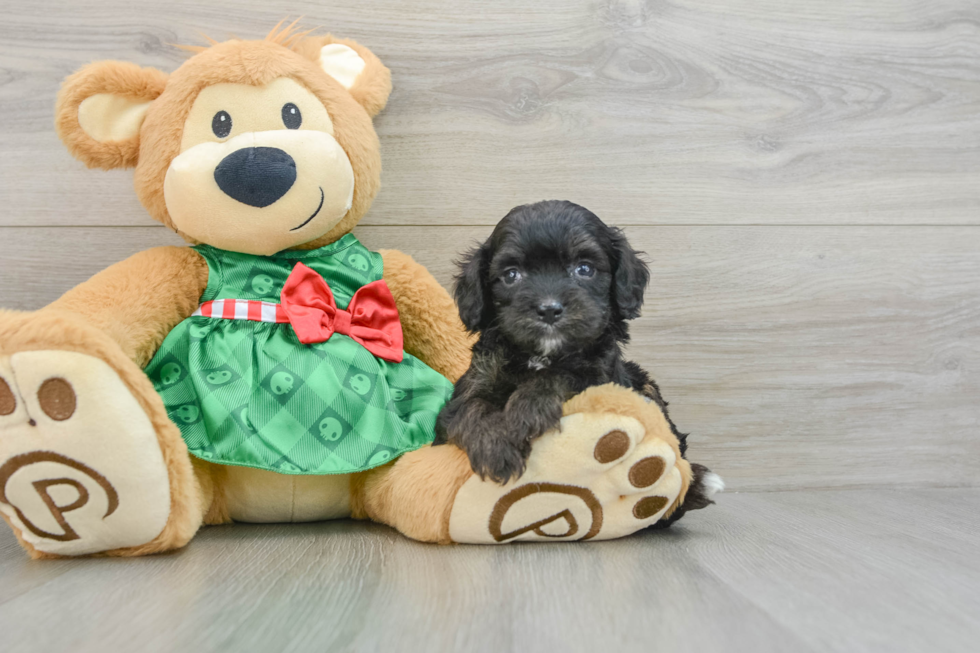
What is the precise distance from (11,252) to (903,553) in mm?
2155

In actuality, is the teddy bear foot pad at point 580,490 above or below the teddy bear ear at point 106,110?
below

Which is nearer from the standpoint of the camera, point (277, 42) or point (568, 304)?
point (568, 304)

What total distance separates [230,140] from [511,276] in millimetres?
626

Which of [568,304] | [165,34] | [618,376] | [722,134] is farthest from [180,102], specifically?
[722,134]

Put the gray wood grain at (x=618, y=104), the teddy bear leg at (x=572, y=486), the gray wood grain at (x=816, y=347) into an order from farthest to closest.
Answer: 1. the gray wood grain at (x=816, y=347)
2. the gray wood grain at (x=618, y=104)
3. the teddy bear leg at (x=572, y=486)

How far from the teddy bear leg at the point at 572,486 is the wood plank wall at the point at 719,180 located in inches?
27.8

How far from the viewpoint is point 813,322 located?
203 centimetres

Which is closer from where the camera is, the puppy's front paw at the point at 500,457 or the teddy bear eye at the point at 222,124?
the puppy's front paw at the point at 500,457

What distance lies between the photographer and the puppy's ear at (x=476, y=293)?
1.46m

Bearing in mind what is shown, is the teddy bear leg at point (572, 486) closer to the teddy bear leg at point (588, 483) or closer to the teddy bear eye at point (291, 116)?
the teddy bear leg at point (588, 483)

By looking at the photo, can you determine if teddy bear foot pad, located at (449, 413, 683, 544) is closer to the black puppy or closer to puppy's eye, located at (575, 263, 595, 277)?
the black puppy

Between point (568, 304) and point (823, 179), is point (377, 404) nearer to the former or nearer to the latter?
point (568, 304)

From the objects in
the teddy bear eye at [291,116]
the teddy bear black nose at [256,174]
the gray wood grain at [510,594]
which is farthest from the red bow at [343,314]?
the gray wood grain at [510,594]

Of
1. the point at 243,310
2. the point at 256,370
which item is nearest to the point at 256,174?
the point at 243,310
